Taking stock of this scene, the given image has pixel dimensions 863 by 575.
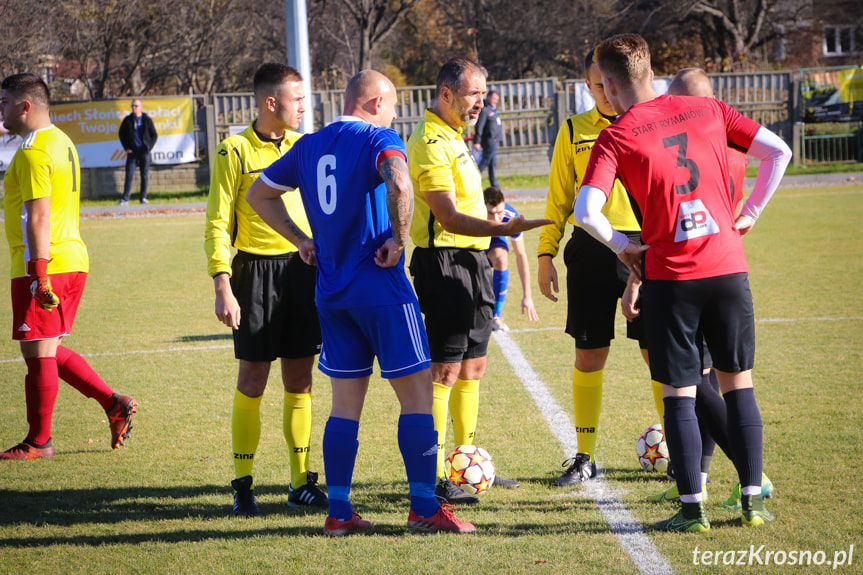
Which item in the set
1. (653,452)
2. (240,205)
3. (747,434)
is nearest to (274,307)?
(240,205)

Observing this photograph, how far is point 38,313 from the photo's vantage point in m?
5.23

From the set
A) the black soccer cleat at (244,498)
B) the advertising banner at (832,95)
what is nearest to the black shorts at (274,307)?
the black soccer cleat at (244,498)

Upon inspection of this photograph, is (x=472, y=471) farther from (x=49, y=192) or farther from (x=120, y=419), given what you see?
(x=49, y=192)

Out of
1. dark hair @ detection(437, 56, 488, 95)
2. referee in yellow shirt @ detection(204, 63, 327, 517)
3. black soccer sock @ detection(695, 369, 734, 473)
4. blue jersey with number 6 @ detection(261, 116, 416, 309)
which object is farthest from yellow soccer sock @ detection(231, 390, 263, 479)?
black soccer sock @ detection(695, 369, 734, 473)

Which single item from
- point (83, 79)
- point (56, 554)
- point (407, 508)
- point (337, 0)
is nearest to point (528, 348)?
point (407, 508)

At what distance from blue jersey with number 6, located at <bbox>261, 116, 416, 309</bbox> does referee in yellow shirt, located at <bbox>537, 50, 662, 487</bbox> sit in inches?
47.6

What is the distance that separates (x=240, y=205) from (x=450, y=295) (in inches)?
48.7

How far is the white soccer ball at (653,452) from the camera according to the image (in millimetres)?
4613

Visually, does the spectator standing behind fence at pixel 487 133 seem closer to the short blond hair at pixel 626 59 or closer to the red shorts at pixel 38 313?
the red shorts at pixel 38 313

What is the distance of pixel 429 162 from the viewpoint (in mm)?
4082

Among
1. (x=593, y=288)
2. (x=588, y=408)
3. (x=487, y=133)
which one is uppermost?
(x=487, y=133)

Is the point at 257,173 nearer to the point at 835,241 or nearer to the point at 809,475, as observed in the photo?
the point at 809,475

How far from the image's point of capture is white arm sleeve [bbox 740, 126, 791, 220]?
3707mm

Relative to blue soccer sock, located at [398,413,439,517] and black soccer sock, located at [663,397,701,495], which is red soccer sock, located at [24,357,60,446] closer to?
blue soccer sock, located at [398,413,439,517]
